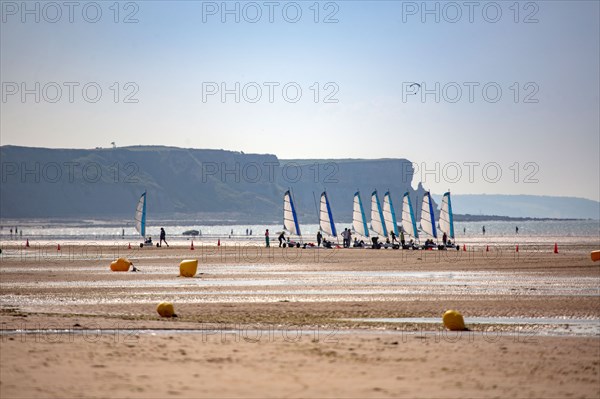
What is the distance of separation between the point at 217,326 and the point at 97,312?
4742 millimetres

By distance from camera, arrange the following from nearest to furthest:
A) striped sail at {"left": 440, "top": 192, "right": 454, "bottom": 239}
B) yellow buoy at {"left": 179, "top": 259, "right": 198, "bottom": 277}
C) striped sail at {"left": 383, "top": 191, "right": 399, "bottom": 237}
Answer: yellow buoy at {"left": 179, "top": 259, "right": 198, "bottom": 277} < striped sail at {"left": 440, "top": 192, "right": 454, "bottom": 239} < striped sail at {"left": 383, "top": 191, "right": 399, "bottom": 237}

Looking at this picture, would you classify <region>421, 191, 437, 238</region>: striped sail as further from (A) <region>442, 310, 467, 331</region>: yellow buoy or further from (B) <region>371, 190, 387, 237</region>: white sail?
(A) <region>442, 310, 467, 331</region>: yellow buoy

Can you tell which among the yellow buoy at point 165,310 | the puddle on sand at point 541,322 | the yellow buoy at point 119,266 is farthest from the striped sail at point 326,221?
the puddle on sand at point 541,322

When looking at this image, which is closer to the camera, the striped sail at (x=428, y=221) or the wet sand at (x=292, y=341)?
the wet sand at (x=292, y=341)

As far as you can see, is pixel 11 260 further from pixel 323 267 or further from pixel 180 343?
pixel 180 343

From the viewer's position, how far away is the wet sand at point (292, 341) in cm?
1166

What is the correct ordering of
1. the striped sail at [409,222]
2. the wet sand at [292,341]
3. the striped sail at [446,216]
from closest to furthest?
the wet sand at [292,341], the striped sail at [446,216], the striped sail at [409,222]

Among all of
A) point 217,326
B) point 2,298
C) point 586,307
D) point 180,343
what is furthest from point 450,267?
point 180,343

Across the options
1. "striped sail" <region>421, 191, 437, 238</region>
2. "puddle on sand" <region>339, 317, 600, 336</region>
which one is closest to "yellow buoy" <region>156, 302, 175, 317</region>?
"puddle on sand" <region>339, 317, 600, 336</region>

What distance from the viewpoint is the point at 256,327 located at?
1786cm

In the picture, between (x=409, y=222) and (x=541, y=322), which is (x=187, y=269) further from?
(x=409, y=222)

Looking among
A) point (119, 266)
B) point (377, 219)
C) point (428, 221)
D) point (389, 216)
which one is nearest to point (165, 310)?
point (119, 266)

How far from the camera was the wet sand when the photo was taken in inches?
459

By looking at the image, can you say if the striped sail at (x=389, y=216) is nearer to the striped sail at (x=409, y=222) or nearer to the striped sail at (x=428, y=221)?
the striped sail at (x=409, y=222)
